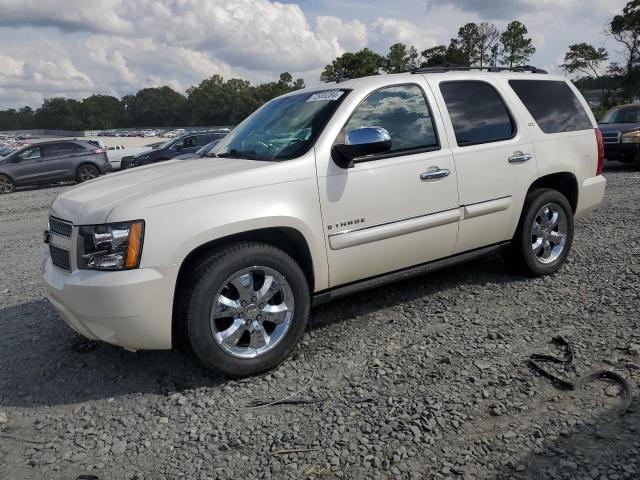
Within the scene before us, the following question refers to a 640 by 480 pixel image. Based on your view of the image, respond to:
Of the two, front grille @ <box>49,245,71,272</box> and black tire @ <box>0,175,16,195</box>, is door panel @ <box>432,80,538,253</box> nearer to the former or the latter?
front grille @ <box>49,245,71,272</box>

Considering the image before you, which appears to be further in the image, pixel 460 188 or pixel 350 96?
pixel 460 188

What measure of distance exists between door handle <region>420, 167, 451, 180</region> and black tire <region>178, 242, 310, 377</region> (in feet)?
3.97

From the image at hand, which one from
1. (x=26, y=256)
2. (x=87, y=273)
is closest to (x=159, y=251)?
(x=87, y=273)

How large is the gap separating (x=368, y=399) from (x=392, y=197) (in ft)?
4.66

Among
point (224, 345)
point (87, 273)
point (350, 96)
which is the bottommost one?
point (224, 345)

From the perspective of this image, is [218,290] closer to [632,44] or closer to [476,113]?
[476,113]

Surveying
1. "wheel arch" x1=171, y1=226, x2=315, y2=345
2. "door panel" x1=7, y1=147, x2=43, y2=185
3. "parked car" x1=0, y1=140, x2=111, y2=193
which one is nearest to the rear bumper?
"wheel arch" x1=171, y1=226, x2=315, y2=345

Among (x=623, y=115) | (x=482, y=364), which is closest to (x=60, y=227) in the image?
(x=482, y=364)

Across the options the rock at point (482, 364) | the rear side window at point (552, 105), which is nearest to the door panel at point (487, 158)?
the rear side window at point (552, 105)

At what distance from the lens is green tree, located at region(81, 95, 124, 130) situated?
11444 cm

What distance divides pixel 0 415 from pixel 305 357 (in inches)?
72.6

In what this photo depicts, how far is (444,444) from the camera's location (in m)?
2.60

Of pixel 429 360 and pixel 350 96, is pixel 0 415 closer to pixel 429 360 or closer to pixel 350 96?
pixel 429 360

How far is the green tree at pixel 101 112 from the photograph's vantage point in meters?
114
